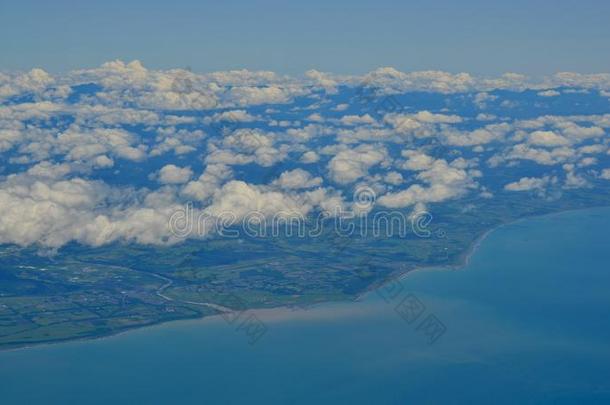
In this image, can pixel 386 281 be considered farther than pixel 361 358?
Yes

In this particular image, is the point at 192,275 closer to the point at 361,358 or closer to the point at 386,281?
the point at 386,281

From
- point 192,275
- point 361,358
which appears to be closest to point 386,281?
point 192,275

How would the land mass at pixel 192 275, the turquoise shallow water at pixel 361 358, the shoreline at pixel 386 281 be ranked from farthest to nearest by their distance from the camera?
the land mass at pixel 192 275 < the shoreline at pixel 386 281 < the turquoise shallow water at pixel 361 358

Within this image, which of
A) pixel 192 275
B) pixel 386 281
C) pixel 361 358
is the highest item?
pixel 192 275

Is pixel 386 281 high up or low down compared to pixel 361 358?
up

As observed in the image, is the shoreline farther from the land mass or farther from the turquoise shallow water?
the turquoise shallow water

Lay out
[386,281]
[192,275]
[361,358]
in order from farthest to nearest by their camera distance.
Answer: [192,275]
[386,281]
[361,358]

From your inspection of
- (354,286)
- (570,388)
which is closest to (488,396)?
(570,388)

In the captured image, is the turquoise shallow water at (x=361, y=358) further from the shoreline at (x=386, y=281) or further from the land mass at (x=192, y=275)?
the land mass at (x=192, y=275)

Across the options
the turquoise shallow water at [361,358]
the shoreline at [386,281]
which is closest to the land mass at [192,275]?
the shoreline at [386,281]
